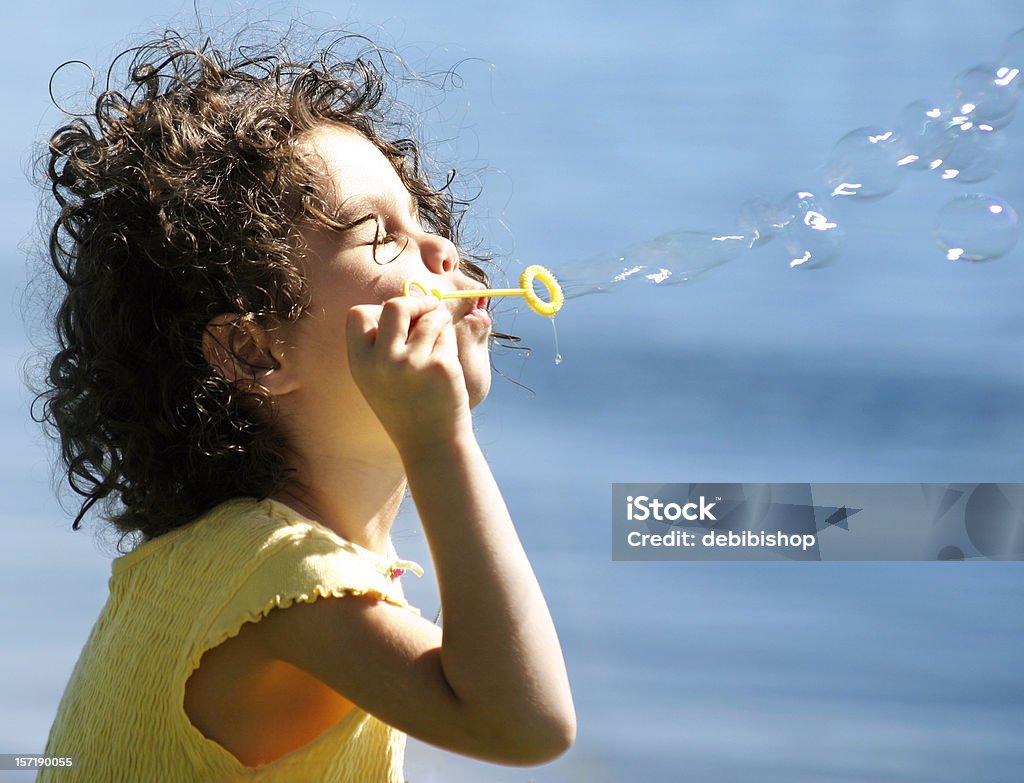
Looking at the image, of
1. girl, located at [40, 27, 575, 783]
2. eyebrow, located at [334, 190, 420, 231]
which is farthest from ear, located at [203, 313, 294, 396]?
eyebrow, located at [334, 190, 420, 231]

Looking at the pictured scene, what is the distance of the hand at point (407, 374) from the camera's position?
0.83 m

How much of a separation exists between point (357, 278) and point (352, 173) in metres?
0.11

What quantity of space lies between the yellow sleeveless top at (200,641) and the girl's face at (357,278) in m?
0.12

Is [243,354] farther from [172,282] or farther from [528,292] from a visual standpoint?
[528,292]

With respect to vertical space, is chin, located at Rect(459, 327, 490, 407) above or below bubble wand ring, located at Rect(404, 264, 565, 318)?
below

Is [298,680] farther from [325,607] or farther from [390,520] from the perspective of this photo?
[390,520]

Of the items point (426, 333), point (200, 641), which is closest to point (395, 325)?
point (426, 333)

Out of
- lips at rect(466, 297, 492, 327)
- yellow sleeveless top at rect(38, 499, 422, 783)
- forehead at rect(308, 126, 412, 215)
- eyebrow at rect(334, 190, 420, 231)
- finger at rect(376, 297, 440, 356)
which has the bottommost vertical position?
yellow sleeveless top at rect(38, 499, 422, 783)

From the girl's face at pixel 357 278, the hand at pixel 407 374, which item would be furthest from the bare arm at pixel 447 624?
the girl's face at pixel 357 278

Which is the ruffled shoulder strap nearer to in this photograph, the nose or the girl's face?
the girl's face

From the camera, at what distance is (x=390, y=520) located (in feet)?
3.35

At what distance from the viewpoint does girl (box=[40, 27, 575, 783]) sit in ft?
2.65

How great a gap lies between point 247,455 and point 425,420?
209mm

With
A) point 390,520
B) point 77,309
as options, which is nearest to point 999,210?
point 390,520
